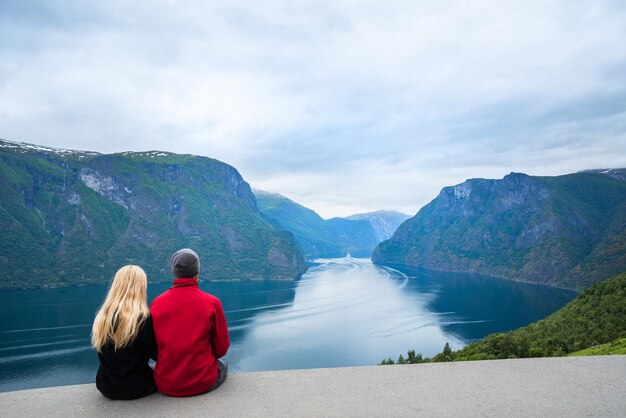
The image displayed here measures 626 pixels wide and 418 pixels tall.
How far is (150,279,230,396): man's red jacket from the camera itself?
416 centimetres

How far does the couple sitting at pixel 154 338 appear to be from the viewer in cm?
407

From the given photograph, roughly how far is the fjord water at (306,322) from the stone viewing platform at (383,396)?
5231 cm

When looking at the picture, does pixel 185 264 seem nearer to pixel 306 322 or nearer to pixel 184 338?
pixel 184 338

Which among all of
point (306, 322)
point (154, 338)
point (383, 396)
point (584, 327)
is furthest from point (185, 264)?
point (306, 322)

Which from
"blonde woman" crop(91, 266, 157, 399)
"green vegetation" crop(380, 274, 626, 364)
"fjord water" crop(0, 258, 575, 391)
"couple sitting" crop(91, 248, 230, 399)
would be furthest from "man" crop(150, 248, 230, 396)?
"fjord water" crop(0, 258, 575, 391)

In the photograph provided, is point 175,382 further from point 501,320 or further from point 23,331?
point 501,320

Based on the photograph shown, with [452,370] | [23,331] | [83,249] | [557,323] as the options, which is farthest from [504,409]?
Answer: [83,249]

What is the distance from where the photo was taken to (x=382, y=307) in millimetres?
96312

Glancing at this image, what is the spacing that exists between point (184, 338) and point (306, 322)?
81.0 metres

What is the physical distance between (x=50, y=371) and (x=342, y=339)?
4167 cm

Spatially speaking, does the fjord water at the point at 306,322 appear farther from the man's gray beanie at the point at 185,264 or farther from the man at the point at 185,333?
the man's gray beanie at the point at 185,264

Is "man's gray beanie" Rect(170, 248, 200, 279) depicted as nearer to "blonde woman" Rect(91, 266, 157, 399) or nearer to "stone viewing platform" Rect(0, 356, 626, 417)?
"blonde woman" Rect(91, 266, 157, 399)

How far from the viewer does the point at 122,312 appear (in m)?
4.06

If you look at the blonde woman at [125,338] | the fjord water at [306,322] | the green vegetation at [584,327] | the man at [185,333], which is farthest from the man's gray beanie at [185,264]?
the fjord water at [306,322]
